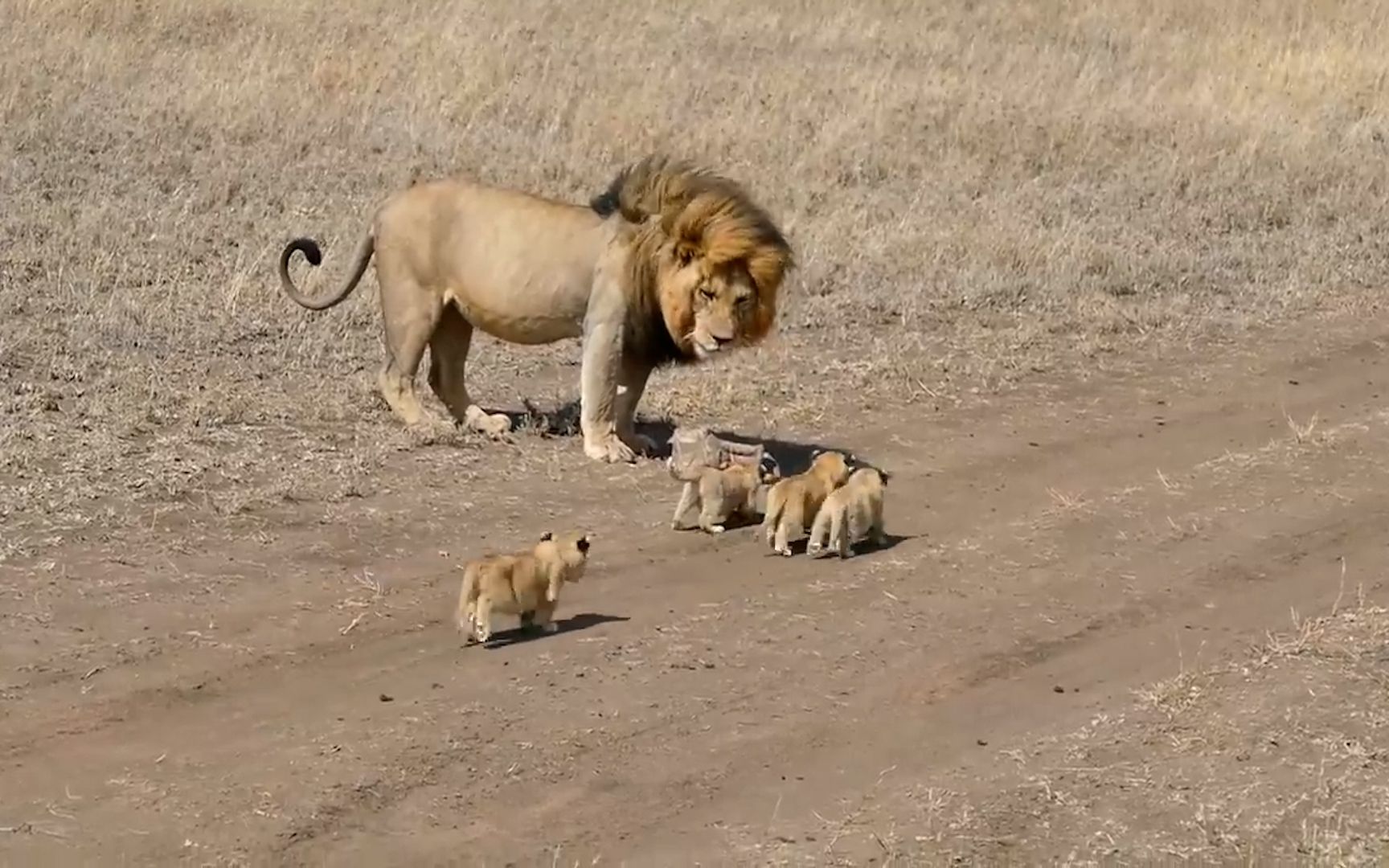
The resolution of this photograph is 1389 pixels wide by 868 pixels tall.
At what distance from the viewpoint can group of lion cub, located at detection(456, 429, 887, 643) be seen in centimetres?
668

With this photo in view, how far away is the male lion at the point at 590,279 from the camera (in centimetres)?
895

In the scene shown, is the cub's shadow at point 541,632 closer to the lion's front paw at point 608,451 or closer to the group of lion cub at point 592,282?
the group of lion cub at point 592,282

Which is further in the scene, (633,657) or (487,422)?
(487,422)

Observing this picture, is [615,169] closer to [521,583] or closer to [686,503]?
[686,503]

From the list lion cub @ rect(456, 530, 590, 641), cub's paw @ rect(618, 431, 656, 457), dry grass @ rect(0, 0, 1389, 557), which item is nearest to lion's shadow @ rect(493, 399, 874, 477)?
cub's paw @ rect(618, 431, 656, 457)

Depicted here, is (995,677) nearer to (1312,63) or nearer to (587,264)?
(587,264)

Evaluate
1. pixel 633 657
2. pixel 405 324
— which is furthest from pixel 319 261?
pixel 633 657

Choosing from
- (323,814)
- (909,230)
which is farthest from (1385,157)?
(323,814)

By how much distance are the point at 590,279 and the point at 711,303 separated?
2.12 feet

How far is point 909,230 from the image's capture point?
47.9 ft

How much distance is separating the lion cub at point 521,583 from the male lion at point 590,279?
7.59 feet

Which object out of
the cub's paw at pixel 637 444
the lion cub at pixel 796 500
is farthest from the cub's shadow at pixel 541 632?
the cub's paw at pixel 637 444

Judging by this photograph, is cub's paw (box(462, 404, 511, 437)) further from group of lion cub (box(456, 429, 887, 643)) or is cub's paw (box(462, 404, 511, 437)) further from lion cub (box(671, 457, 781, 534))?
lion cub (box(671, 457, 781, 534))

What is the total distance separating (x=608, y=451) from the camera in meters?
9.26
